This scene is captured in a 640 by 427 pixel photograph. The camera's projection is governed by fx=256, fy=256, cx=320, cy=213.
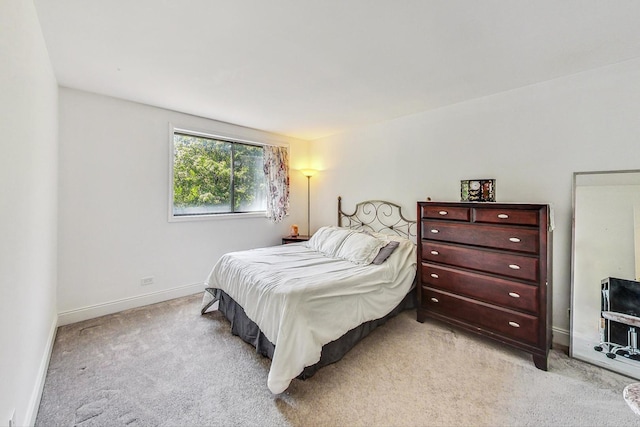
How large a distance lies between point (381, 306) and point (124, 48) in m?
3.00

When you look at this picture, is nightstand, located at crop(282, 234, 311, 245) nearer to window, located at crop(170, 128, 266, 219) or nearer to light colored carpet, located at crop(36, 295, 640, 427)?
window, located at crop(170, 128, 266, 219)

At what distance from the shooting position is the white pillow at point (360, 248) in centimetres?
278

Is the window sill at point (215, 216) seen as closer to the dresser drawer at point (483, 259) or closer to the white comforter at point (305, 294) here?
the white comforter at point (305, 294)

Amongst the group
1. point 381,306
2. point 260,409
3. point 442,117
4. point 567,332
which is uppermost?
point 442,117

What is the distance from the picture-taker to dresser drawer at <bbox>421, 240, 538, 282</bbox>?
2.08 metres

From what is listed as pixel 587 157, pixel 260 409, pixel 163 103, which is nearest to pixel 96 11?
pixel 163 103

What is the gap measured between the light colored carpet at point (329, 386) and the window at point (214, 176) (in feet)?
5.69

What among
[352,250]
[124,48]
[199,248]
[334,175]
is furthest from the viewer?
[334,175]

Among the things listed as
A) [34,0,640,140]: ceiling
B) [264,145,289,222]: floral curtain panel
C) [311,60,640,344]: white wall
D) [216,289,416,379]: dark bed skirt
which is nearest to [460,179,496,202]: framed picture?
[311,60,640,344]: white wall

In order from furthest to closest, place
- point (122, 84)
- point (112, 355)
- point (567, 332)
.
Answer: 1. point (122, 84)
2. point (567, 332)
3. point (112, 355)

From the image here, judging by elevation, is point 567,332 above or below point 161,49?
below

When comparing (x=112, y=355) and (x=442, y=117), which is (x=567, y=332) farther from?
(x=112, y=355)

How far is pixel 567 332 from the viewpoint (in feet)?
7.59

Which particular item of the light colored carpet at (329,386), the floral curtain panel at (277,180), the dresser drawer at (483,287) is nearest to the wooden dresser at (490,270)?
the dresser drawer at (483,287)
